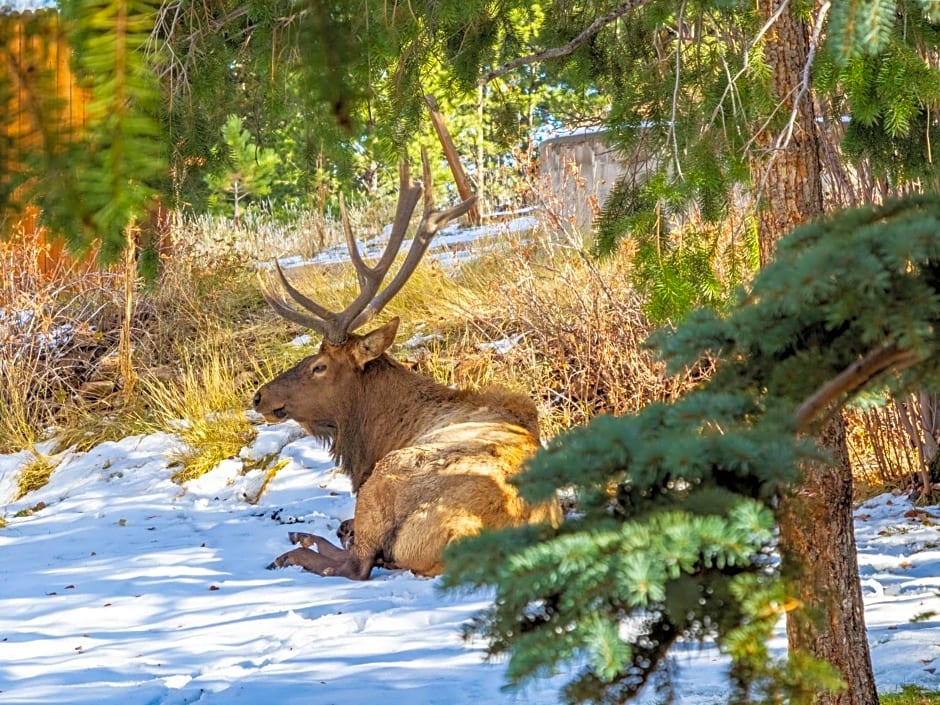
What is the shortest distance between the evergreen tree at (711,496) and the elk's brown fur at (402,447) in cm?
365

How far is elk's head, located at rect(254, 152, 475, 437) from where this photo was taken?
25.6ft

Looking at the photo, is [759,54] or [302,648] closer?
[759,54]

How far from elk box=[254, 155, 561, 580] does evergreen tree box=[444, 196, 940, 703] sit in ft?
12.2

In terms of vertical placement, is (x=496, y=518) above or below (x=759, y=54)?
below

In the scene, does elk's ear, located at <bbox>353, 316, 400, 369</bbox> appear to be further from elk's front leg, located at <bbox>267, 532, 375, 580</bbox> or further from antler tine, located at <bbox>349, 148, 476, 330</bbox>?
elk's front leg, located at <bbox>267, 532, 375, 580</bbox>

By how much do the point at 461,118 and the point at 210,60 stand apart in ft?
54.7

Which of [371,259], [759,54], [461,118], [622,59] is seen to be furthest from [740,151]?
[461,118]

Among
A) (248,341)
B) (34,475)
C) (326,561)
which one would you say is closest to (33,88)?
(326,561)

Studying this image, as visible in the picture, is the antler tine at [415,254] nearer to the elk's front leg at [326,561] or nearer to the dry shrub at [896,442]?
the elk's front leg at [326,561]

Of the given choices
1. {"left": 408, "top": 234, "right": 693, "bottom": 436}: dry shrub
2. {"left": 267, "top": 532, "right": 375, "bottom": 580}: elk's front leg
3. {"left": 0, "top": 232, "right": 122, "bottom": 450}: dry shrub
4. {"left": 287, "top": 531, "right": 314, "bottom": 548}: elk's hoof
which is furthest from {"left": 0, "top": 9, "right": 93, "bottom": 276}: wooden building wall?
{"left": 0, "top": 232, "right": 122, "bottom": 450}: dry shrub

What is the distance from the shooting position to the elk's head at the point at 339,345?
25.6 feet

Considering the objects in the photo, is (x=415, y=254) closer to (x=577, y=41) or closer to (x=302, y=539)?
(x=302, y=539)

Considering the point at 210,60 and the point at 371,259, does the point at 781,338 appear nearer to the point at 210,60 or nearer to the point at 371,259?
the point at 210,60

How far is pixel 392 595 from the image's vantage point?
6.16 m
